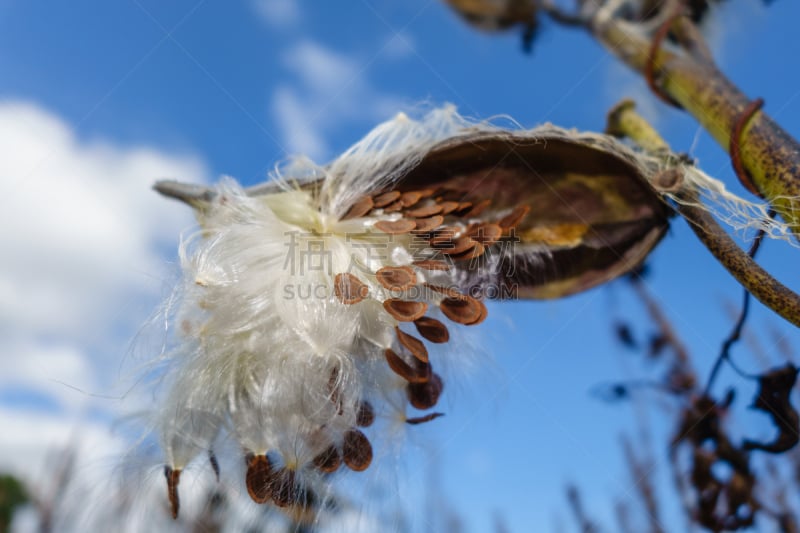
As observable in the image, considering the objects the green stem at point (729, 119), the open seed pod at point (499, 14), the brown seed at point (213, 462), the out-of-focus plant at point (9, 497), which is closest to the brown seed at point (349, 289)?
Result: the brown seed at point (213, 462)

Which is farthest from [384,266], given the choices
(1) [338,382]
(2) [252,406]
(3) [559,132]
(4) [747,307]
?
(4) [747,307]

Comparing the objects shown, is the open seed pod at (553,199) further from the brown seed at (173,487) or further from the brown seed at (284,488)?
the brown seed at (173,487)

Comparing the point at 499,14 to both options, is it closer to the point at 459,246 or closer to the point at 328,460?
the point at 459,246

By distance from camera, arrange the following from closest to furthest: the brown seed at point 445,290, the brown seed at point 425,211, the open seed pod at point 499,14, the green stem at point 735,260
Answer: the green stem at point 735,260 < the brown seed at point 445,290 < the brown seed at point 425,211 < the open seed pod at point 499,14

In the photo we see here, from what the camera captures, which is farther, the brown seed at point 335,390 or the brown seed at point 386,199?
the brown seed at point 386,199

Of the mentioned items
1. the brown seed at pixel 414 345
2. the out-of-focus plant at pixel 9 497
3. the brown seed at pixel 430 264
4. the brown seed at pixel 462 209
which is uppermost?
the out-of-focus plant at pixel 9 497

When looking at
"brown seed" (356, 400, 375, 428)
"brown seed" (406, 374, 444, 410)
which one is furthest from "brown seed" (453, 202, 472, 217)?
"brown seed" (356, 400, 375, 428)
